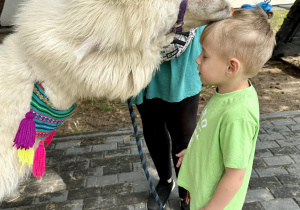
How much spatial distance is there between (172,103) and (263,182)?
132 centimetres

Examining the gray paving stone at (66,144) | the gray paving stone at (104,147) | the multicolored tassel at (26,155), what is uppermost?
the multicolored tassel at (26,155)

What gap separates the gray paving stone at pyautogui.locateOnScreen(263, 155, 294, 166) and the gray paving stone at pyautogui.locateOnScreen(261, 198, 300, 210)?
50 cm

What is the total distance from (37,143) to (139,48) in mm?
797

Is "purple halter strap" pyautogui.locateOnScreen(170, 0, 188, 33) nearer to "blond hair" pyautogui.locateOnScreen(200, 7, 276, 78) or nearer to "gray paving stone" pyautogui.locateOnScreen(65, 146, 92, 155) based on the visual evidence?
"blond hair" pyautogui.locateOnScreen(200, 7, 276, 78)

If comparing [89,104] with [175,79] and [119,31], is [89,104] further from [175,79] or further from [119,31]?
[119,31]

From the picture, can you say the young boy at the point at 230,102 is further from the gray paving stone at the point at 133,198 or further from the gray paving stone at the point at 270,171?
the gray paving stone at the point at 270,171

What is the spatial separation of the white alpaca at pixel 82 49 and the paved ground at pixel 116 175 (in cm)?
123

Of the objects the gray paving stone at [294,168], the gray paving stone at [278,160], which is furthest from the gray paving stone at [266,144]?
the gray paving stone at [294,168]

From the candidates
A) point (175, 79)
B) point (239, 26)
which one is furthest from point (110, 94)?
point (239, 26)

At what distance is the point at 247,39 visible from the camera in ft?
3.79

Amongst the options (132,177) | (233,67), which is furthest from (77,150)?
(233,67)

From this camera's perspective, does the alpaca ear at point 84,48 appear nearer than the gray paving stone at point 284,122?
Yes

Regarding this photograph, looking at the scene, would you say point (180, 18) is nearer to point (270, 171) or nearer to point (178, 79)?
point (178, 79)

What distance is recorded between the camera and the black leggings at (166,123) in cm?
194
